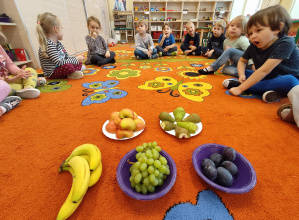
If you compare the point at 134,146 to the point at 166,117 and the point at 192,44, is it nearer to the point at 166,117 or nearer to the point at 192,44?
the point at 166,117

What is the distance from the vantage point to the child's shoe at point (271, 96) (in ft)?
3.15

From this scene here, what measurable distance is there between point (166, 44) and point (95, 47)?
1.39 meters

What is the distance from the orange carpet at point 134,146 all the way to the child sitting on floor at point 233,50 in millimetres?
391

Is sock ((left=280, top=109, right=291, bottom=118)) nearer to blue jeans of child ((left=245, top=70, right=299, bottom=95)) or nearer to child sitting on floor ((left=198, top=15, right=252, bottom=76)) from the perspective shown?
blue jeans of child ((left=245, top=70, right=299, bottom=95))

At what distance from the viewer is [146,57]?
243 centimetres

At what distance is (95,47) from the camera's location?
2.14m

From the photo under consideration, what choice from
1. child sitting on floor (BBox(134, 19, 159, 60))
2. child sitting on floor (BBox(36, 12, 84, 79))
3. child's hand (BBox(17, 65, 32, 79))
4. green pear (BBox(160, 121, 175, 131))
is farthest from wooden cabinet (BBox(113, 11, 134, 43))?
green pear (BBox(160, 121, 175, 131))

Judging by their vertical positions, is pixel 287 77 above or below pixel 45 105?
above

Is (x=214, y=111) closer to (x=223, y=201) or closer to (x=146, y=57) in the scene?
(x=223, y=201)

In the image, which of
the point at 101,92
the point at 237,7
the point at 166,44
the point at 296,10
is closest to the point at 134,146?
the point at 101,92

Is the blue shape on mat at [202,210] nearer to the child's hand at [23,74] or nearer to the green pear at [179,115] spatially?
the green pear at [179,115]

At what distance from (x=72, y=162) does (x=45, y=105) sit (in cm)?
74

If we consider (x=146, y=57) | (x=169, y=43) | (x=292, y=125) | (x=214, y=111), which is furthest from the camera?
(x=169, y=43)

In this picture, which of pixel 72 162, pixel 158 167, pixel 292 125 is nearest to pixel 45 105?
pixel 72 162
